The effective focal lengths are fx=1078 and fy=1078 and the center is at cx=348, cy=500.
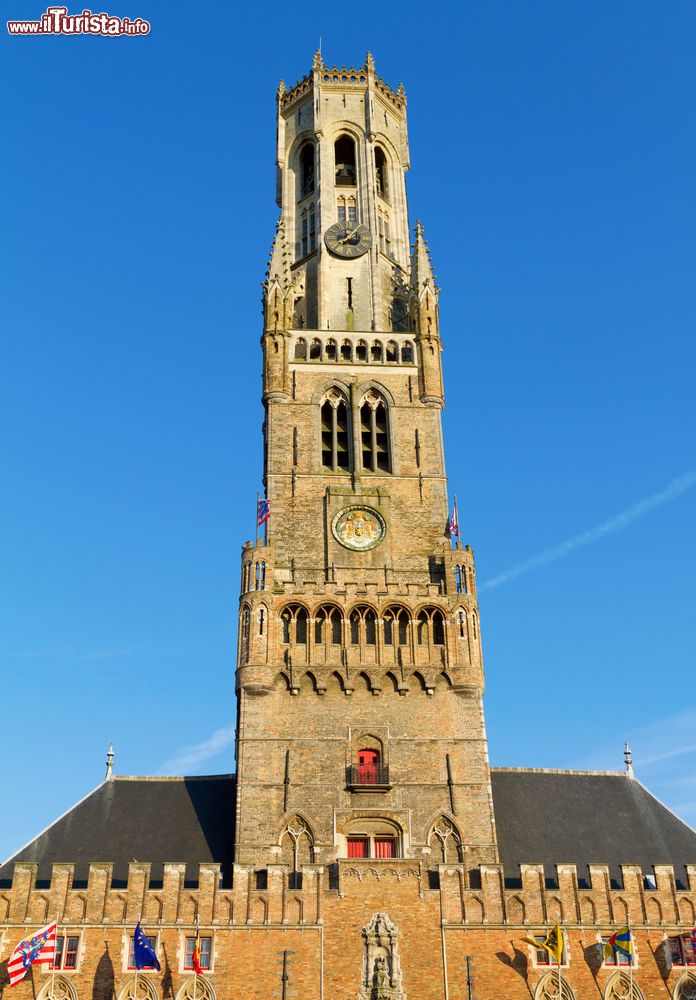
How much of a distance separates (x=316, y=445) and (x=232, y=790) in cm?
1593

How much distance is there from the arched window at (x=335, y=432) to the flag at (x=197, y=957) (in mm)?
21510

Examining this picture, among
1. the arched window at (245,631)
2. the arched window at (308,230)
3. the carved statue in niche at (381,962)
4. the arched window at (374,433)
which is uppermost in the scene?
the arched window at (308,230)

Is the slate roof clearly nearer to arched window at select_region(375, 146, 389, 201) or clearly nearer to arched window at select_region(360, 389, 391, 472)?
arched window at select_region(360, 389, 391, 472)

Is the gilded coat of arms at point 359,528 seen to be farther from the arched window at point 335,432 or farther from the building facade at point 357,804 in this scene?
the arched window at point 335,432

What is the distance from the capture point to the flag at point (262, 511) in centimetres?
4766

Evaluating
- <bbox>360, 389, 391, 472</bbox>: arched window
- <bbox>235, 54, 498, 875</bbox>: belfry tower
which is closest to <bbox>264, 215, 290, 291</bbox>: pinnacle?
<bbox>235, 54, 498, 875</bbox>: belfry tower

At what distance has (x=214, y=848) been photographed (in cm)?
4203

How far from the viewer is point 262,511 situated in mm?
47969

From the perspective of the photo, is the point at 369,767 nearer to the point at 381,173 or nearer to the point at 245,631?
the point at 245,631

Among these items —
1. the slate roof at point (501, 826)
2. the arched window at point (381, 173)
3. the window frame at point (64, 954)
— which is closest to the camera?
the window frame at point (64, 954)

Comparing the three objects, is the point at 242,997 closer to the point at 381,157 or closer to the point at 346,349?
the point at 346,349

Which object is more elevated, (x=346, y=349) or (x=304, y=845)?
(x=346, y=349)

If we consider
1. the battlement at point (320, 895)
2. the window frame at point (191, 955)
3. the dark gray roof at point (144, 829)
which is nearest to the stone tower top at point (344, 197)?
the dark gray roof at point (144, 829)

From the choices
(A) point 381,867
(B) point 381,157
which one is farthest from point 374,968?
(B) point 381,157
